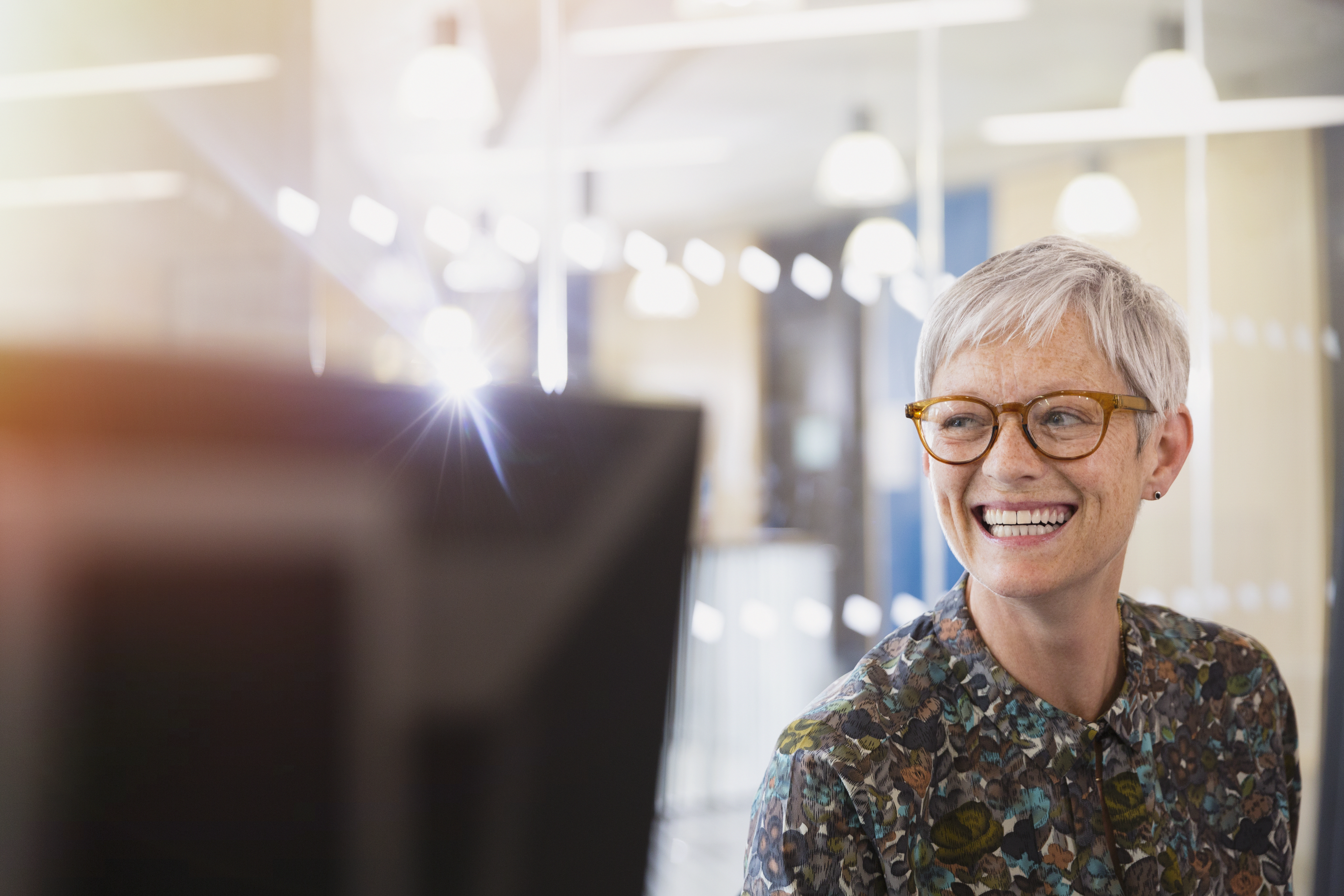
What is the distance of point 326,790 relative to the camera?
0.42 meters

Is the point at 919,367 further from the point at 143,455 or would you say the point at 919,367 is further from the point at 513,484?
the point at 143,455

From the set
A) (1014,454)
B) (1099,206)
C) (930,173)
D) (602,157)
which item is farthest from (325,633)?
(1099,206)

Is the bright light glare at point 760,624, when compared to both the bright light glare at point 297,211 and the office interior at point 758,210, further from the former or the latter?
the bright light glare at point 297,211

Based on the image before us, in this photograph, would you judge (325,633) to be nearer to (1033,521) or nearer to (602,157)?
(1033,521)

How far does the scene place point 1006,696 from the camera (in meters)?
0.87

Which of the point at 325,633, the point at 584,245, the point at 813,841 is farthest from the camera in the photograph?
the point at 584,245

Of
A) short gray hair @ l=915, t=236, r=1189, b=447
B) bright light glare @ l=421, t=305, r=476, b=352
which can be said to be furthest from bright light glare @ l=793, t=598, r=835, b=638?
short gray hair @ l=915, t=236, r=1189, b=447

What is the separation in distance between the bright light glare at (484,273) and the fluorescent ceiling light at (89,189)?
0.71 metres

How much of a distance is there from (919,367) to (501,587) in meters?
0.58

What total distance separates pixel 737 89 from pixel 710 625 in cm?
142

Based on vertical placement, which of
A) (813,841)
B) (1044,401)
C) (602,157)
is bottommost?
(813,841)

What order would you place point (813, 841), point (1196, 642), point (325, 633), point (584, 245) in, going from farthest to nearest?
point (584, 245)
point (1196, 642)
point (813, 841)
point (325, 633)

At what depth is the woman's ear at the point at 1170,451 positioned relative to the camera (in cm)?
94

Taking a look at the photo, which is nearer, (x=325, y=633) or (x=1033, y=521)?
(x=325, y=633)
